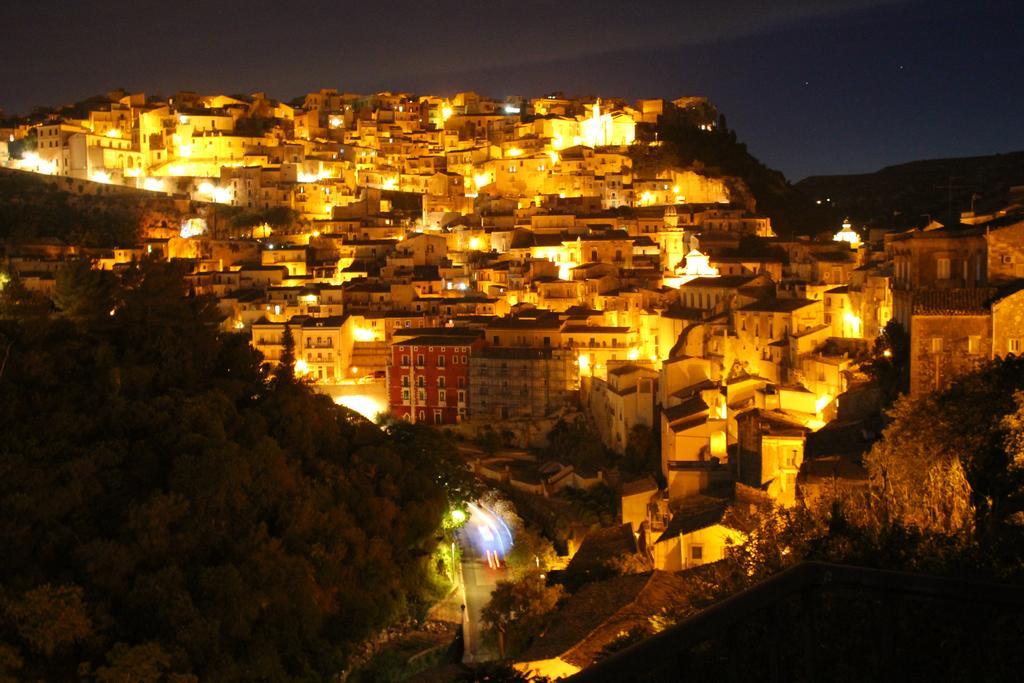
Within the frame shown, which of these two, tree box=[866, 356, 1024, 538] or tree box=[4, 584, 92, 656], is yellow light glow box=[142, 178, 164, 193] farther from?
tree box=[866, 356, 1024, 538]

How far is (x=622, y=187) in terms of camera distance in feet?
143

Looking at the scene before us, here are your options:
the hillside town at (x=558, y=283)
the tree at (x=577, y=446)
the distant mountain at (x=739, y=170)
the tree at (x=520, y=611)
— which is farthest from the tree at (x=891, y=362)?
the distant mountain at (x=739, y=170)

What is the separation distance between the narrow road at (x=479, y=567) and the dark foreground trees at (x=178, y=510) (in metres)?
1.17

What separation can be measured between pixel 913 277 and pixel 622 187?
27.0m

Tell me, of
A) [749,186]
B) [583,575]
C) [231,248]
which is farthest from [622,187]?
[583,575]

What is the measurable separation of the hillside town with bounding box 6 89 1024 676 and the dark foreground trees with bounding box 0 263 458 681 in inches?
127

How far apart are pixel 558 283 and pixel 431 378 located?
5.78 metres

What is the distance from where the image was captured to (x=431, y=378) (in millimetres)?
28328

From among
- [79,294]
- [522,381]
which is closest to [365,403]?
[522,381]

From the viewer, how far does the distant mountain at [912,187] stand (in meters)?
40.6

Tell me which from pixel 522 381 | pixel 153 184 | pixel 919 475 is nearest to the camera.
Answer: pixel 919 475

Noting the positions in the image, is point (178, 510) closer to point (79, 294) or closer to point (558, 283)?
point (79, 294)

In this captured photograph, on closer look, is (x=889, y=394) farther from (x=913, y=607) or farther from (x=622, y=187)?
(x=622, y=187)

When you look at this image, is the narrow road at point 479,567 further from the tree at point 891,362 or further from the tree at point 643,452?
the tree at point 891,362
